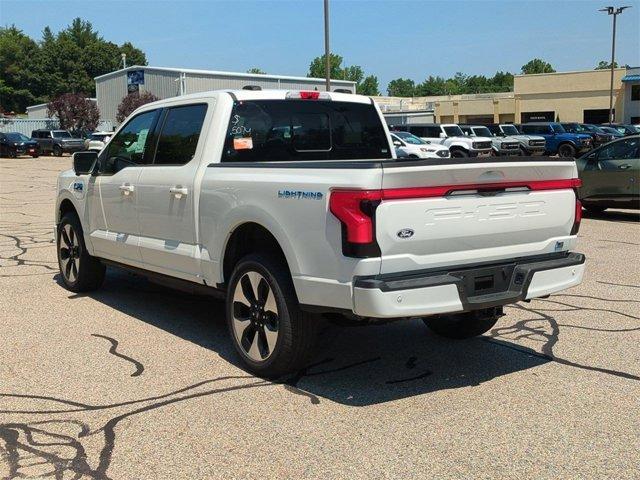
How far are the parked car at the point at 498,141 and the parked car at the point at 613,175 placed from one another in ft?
65.7

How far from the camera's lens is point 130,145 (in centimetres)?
650

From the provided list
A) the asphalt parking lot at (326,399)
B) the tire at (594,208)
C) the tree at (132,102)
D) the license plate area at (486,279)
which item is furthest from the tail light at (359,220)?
the tree at (132,102)

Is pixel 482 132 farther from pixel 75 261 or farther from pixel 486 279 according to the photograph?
pixel 486 279

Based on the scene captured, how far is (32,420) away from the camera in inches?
163

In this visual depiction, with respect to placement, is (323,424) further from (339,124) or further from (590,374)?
(339,124)

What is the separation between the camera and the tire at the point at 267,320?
14.8 ft

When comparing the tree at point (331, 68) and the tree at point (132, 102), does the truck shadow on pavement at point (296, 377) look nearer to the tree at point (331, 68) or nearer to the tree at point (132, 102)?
the tree at point (132, 102)

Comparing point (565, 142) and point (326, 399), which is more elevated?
point (565, 142)

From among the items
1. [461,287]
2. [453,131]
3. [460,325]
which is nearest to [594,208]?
[460,325]

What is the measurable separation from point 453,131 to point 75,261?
1120 inches

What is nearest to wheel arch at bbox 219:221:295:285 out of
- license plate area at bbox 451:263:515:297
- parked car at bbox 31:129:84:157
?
license plate area at bbox 451:263:515:297

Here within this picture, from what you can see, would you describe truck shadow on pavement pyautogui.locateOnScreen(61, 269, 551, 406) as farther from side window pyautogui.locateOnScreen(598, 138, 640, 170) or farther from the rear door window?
side window pyautogui.locateOnScreen(598, 138, 640, 170)

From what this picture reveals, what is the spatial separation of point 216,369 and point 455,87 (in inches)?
7782

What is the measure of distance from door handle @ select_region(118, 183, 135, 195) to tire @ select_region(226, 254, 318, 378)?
1722 millimetres
